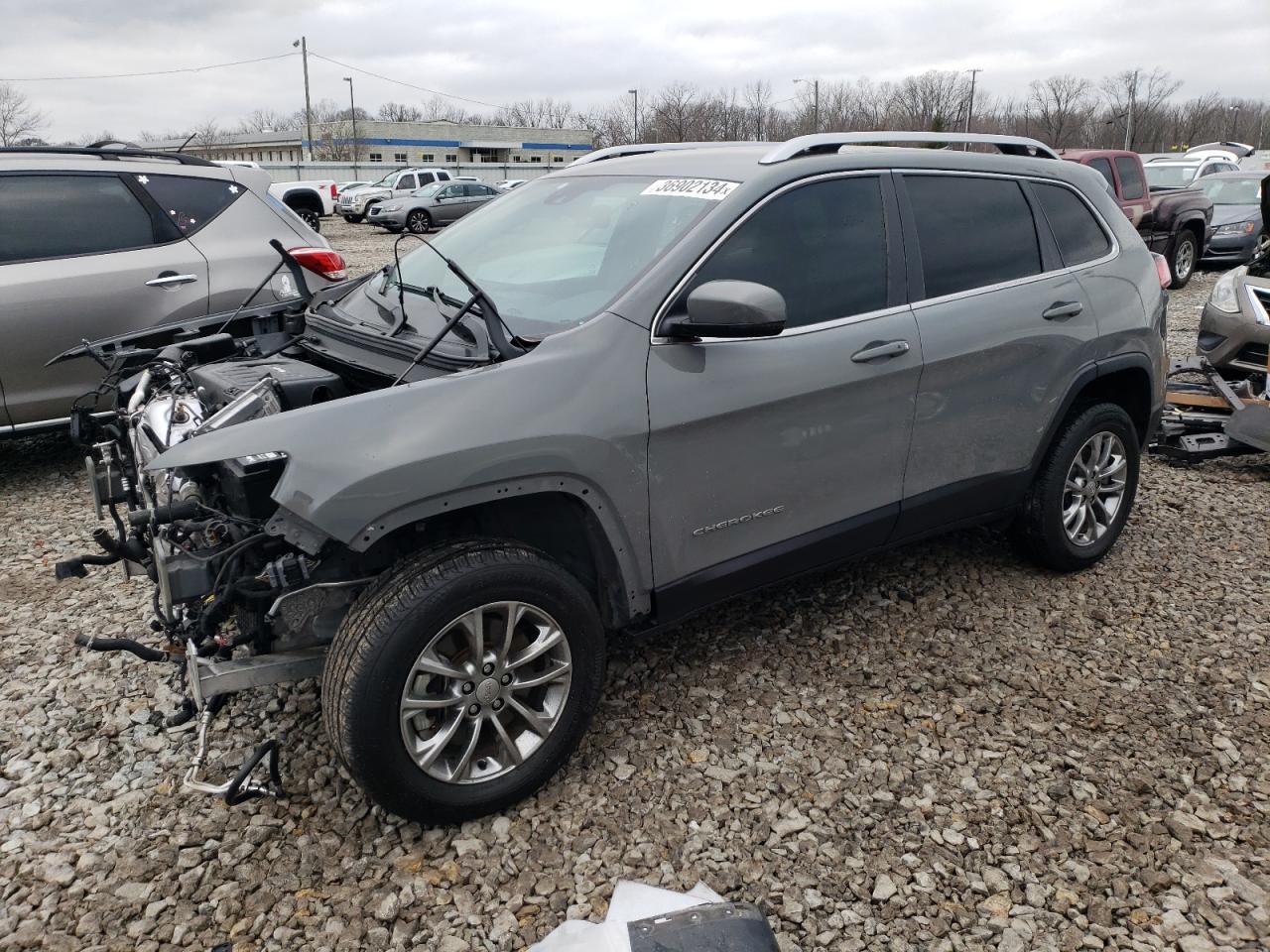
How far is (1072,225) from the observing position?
4.16 m

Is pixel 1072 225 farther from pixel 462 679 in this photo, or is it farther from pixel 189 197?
pixel 189 197

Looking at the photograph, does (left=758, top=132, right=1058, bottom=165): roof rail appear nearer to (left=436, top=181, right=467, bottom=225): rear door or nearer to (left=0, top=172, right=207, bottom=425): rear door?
(left=0, top=172, right=207, bottom=425): rear door

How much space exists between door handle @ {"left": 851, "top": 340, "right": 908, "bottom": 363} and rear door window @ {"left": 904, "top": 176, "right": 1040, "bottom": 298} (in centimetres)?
31

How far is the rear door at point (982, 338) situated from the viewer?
11.7ft

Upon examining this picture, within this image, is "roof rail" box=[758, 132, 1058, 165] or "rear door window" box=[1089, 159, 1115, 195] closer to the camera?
"roof rail" box=[758, 132, 1058, 165]

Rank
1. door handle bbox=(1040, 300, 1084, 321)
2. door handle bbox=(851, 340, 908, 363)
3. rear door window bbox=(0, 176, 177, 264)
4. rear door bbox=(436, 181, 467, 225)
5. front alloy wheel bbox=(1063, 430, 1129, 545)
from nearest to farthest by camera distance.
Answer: door handle bbox=(851, 340, 908, 363) → door handle bbox=(1040, 300, 1084, 321) → front alloy wheel bbox=(1063, 430, 1129, 545) → rear door window bbox=(0, 176, 177, 264) → rear door bbox=(436, 181, 467, 225)

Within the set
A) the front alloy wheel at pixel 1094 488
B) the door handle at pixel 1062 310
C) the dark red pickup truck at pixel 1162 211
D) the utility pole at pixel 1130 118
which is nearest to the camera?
the door handle at pixel 1062 310

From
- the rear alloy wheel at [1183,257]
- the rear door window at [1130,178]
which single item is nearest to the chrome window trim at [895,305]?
the rear door window at [1130,178]

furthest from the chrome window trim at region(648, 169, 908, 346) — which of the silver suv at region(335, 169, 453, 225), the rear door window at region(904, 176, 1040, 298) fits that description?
the silver suv at region(335, 169, 453, 225)

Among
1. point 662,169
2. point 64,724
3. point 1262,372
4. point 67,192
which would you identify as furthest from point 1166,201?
point 64,724

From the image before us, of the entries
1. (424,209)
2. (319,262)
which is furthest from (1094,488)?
(424,209)

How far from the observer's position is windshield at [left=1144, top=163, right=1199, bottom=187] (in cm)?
1642

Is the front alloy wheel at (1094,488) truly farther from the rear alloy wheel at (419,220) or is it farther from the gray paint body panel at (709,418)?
the rear alloy wheel at (419,220)

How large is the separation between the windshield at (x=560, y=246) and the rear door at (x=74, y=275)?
8.32 ft
